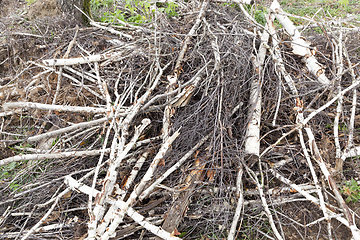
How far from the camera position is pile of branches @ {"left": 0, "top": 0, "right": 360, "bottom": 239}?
203 cm

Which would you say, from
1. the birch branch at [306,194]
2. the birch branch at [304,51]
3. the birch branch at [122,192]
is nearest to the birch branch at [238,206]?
the birch branch at [306,194]

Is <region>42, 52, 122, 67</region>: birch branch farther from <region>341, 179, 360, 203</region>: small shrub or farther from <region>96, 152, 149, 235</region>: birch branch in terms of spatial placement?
<region>341, 179, 360, 203</region>: small shrub

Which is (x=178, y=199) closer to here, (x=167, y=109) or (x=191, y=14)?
(x=167, y=109)

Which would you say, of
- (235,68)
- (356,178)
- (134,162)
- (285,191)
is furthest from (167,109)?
(356,178)

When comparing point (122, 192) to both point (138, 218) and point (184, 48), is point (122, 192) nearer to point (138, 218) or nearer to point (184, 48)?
point (138, 218)

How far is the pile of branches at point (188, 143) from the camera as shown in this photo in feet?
6.67

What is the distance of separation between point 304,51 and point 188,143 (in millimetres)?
1815

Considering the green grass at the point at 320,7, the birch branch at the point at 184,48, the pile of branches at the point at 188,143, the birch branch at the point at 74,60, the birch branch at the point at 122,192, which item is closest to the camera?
the birch branch at the point at 122,192

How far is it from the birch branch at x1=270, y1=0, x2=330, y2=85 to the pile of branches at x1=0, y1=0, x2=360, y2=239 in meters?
0.01

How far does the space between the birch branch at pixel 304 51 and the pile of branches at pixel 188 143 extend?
0.6 inches

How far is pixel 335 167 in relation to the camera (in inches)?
88.4

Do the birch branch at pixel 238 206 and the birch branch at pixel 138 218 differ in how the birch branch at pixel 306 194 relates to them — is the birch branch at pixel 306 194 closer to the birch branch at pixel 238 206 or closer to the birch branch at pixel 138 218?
the birch branch at pixel 238 206

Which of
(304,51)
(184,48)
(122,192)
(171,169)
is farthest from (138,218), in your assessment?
(304,51)

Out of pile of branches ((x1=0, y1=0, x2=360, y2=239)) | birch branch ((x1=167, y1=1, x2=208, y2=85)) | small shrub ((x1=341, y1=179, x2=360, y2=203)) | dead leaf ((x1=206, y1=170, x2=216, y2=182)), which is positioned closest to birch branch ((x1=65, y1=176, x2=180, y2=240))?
pile of branches ((x1=0, y1=0, x2=360, y2=239))
